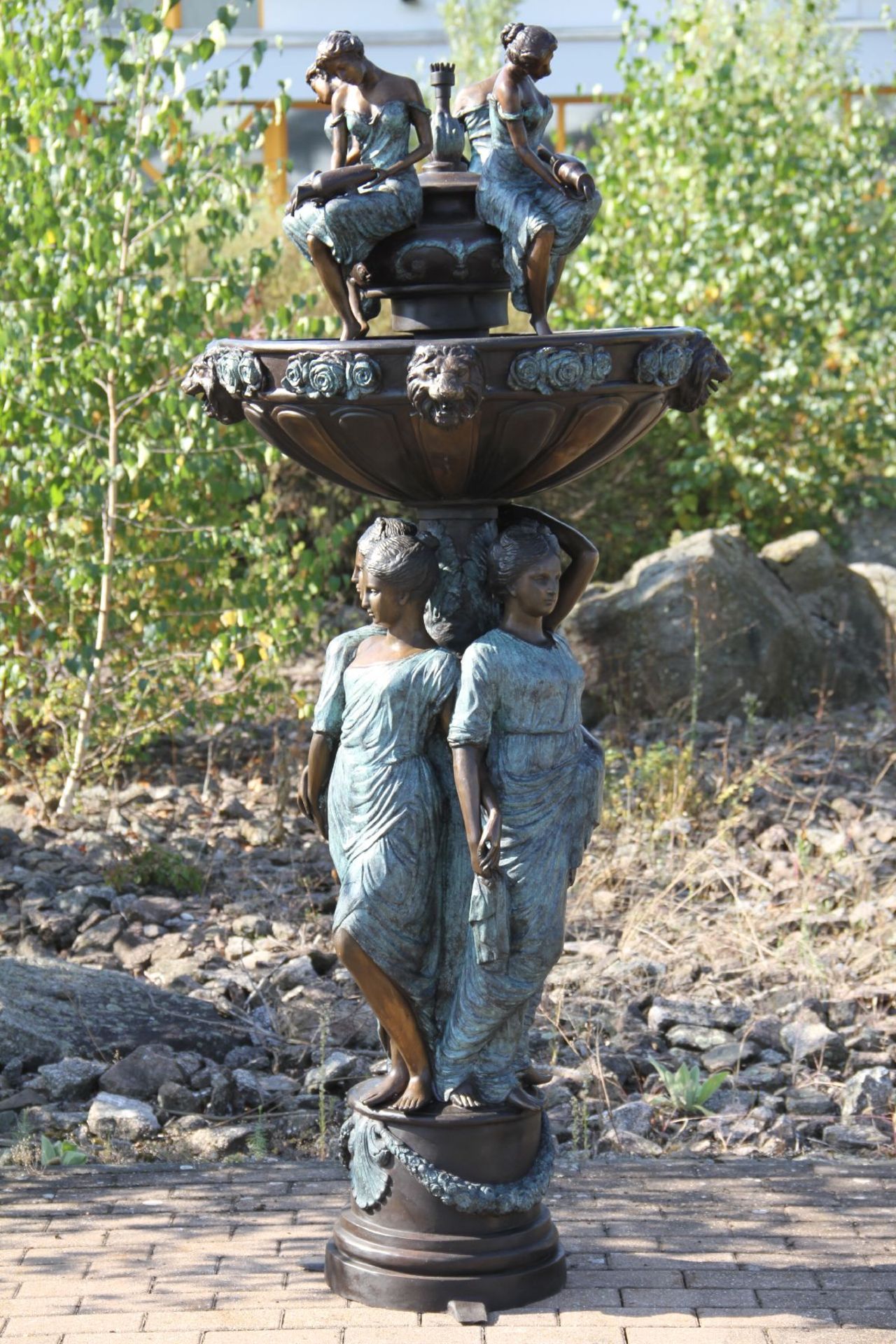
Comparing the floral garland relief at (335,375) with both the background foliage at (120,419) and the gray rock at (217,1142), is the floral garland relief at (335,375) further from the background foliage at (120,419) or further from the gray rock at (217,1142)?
the background foliage at (120,419)

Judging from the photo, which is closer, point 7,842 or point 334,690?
point 334,690

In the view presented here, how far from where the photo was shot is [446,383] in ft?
12.8

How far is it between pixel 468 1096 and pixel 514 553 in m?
1.25

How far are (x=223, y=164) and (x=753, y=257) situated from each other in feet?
14.3

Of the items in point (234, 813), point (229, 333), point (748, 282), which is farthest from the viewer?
point (748, 282)

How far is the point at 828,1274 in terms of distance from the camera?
14.5 ft

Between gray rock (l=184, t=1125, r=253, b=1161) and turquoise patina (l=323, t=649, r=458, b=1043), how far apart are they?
4.59ft

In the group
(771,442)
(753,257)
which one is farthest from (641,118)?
(771,442)

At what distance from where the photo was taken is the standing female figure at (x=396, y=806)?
420 cm

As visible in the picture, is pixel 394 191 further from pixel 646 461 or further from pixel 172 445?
pixel 646 461

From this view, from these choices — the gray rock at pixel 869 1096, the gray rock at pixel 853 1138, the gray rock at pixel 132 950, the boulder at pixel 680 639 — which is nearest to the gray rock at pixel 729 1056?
the gray rock at pixel 869 1096

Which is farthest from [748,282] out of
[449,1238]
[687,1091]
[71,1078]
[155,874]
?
[449,1238]

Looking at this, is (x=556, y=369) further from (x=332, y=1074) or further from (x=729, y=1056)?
(x=729, y=1056)

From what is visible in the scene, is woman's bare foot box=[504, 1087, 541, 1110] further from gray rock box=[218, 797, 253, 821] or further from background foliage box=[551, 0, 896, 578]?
background foliage box=[551, 0, 896, 578]
